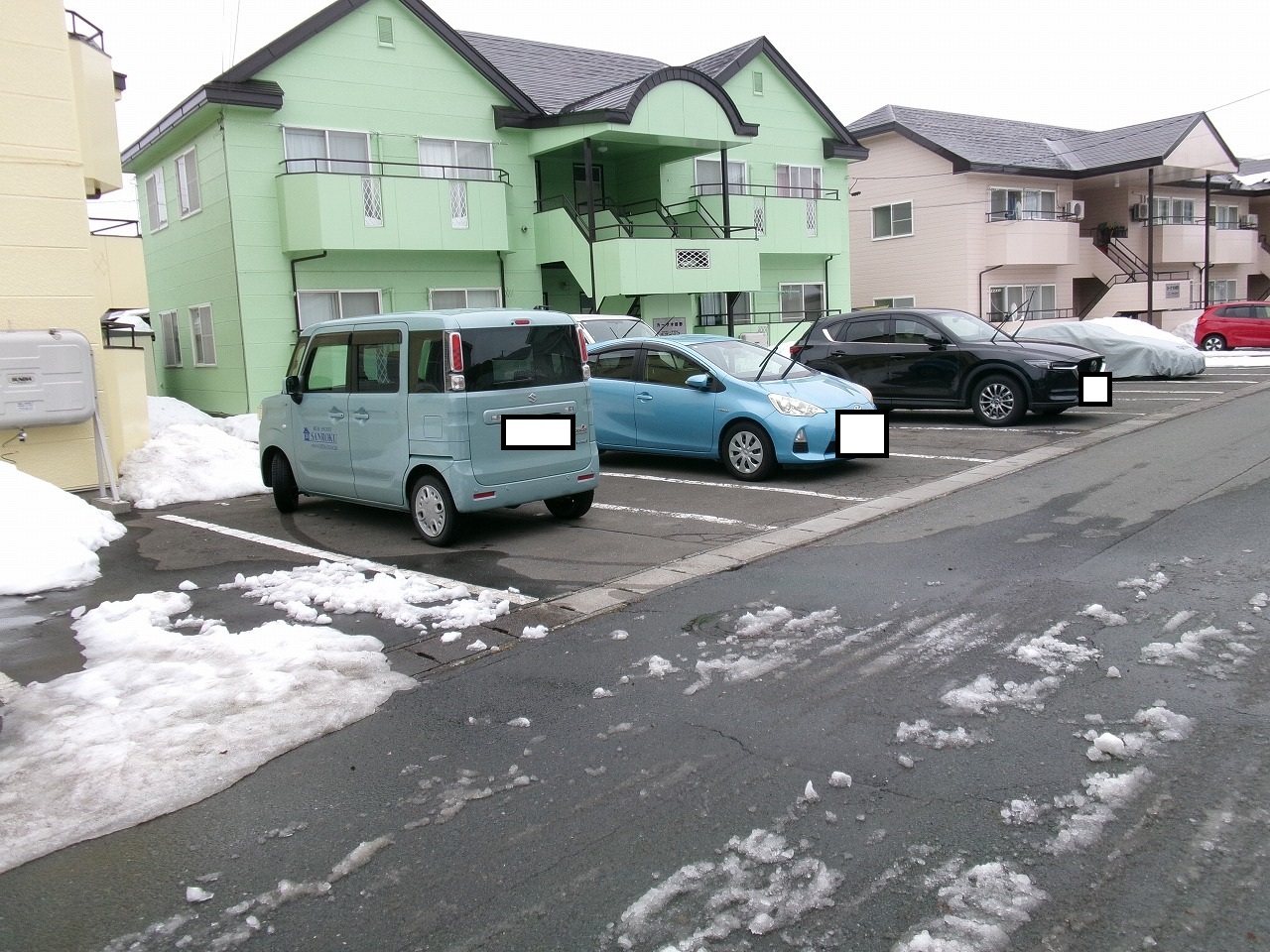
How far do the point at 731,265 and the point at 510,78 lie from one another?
6444 mm

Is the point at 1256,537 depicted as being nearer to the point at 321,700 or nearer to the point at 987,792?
the point at 987,792

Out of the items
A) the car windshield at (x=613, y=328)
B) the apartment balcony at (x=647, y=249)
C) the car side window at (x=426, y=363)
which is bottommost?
the car side window at (x=426, y=363)

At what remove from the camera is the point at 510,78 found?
889 inches

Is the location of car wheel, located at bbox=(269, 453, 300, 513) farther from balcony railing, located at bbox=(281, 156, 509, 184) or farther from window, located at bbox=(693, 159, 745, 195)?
window, located at bbox=(693, 159, 745, 195)

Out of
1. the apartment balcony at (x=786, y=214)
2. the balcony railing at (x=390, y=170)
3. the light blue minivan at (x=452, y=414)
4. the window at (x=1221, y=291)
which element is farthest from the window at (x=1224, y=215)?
the light blue minivan at (x=452, y=414)

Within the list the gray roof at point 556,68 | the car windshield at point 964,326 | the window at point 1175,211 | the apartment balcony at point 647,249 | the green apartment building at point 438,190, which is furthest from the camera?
the window at point 1175,211

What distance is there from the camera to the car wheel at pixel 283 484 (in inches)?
406

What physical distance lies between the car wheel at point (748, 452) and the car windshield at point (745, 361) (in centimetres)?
66

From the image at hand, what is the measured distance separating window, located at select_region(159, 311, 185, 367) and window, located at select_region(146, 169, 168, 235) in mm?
1881

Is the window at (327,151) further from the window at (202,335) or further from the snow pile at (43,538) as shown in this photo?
the snow pile at (43,538)

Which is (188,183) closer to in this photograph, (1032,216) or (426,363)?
(426,363)

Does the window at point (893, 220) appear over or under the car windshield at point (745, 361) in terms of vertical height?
over

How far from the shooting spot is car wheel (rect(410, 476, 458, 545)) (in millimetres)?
8305

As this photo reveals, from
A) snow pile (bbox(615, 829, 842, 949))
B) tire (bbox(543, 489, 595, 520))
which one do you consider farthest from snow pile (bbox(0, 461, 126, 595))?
snow pile (bbox(615, 829, 842, 949))
